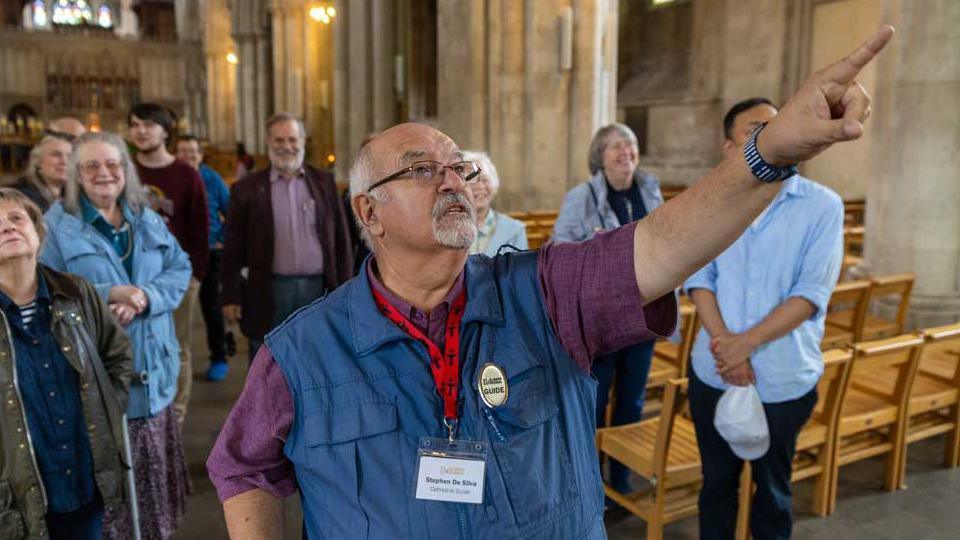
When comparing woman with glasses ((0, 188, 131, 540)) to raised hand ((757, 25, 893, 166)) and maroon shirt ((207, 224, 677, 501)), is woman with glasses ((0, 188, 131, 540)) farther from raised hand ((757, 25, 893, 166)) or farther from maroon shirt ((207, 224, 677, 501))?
raised hand ((757, 25, 893, 166))

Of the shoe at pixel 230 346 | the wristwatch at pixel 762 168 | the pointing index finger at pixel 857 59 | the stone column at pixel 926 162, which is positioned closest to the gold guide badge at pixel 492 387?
the wristwatch at pixel 762 168

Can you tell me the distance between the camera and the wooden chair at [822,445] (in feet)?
11.4

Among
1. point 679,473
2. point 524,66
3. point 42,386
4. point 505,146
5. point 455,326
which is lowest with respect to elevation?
point 679,473

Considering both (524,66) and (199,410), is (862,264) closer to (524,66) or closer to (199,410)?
(524,66)

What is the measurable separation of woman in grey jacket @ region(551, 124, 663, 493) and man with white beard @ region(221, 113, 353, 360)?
1257mm

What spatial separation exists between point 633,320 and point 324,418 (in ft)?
1.96

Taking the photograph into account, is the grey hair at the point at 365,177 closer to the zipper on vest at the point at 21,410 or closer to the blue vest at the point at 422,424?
the blue vest at the point at 422,424

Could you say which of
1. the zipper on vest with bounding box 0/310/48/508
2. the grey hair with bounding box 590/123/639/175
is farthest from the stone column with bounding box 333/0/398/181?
→ the zipper on vest with bounding box 0/310/48/508

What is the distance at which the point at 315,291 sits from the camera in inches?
175

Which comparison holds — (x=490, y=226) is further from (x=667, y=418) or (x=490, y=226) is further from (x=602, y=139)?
(x=667, y=418)

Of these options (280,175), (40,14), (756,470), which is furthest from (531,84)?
(40,14)

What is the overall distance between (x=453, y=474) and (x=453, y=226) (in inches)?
18.6

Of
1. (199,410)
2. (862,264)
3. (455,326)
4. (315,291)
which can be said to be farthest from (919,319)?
(455,326)

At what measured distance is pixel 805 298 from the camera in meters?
2.82
